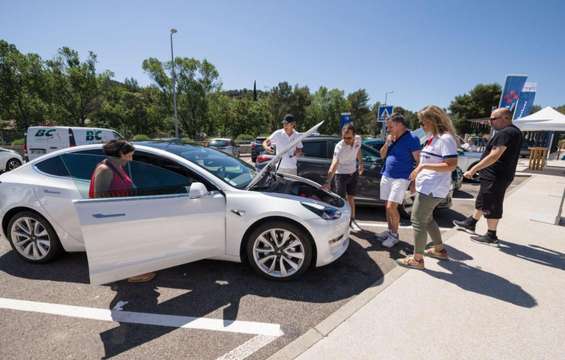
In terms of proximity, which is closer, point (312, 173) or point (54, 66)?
point (312, 173)

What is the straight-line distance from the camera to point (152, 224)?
2455 millimetres

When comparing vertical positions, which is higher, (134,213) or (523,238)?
(134,213)

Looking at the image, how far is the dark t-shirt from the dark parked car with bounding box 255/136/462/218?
113 cm

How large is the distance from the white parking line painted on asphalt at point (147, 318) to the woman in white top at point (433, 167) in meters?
1.92

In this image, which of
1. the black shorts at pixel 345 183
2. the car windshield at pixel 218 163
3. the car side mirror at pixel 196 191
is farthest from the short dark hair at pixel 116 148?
the black shorts at pixel 345 183

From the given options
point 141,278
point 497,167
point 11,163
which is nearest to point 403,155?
point 497,167

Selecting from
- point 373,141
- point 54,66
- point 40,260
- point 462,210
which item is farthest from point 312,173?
point 54,66

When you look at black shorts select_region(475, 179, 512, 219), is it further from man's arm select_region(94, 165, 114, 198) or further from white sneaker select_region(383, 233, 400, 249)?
man's arm select_region(94, 165, 114, 198)

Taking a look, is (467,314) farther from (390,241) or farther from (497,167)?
(497,167)

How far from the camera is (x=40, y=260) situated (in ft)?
10.1

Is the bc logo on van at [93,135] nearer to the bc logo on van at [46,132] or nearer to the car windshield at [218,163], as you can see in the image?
the bc logo on van at [46,132]

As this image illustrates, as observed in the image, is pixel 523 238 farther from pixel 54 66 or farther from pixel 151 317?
pixel 54 66

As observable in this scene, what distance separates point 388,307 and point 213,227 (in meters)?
1.83

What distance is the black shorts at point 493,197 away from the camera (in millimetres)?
3689
